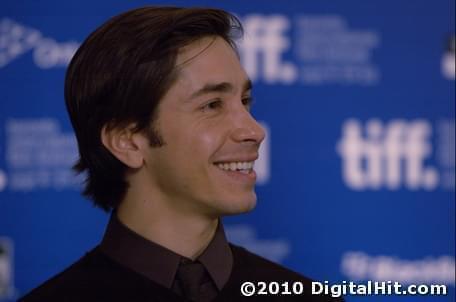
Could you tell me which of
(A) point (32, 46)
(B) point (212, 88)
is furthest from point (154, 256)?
(A) point (32, 46)

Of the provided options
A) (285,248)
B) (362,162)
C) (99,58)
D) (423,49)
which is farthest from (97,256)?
(423,49)

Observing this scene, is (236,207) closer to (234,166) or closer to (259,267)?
(234,166)

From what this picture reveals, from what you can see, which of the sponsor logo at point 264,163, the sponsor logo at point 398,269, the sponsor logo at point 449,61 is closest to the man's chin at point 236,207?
the sponsor logo at point 264,163

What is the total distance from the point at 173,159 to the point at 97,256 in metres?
0.21

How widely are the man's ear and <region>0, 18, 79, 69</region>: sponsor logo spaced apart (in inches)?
24.8

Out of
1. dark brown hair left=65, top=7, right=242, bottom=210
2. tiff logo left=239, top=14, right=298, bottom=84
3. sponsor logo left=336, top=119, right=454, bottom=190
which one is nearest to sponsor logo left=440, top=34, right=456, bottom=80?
sponsor logo left=336, top=119, right=454, bottom=190

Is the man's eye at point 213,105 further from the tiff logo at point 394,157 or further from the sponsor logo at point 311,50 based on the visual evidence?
the tiff logo at point 394,157

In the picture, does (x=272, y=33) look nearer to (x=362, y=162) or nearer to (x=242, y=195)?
(x=362, y=162)

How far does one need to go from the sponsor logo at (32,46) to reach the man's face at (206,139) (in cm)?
72

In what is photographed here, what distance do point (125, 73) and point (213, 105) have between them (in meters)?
0.16

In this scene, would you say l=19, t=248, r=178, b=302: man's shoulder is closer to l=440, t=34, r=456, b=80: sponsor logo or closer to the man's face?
the man's face

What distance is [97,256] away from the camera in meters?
1.36

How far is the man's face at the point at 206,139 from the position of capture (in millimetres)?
1299

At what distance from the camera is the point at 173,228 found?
132 centimetres
